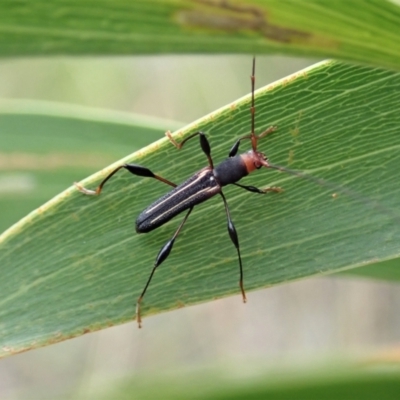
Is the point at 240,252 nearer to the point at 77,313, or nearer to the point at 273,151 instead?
the point at 273,151

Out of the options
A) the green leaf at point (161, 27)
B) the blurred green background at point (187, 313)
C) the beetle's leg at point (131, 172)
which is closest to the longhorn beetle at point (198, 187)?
the beetle's leg at point (131, 172)

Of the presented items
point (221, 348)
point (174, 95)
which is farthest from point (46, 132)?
point (221, 348)

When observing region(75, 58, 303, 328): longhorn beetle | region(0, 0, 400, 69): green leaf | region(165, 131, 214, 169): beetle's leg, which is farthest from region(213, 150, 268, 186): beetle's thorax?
region(0, 0, 400, 69): green leaf

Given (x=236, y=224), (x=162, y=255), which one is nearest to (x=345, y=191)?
(x=236, y=224)

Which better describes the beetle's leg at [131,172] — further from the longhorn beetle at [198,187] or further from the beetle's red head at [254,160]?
the beetle's red head at [254,160]

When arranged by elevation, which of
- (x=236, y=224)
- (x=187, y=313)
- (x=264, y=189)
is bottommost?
(x=187, y=313)

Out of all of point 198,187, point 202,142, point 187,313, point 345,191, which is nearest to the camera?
point 345,191

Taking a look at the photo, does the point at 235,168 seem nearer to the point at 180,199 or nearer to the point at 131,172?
the point at 180,199
